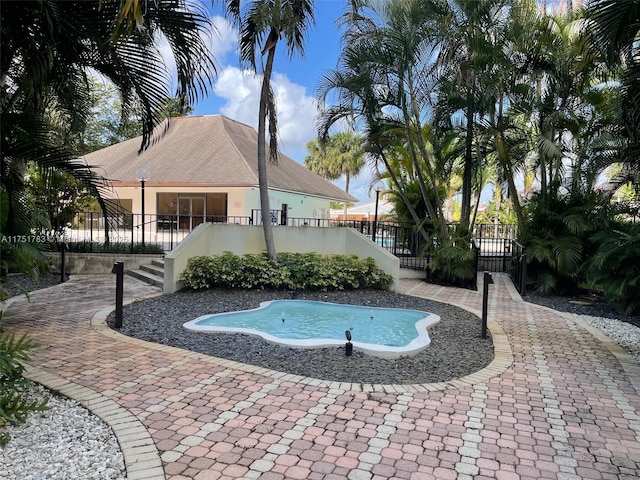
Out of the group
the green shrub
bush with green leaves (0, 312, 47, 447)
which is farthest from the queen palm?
bush with green leaves (0, 312, 47, 447)

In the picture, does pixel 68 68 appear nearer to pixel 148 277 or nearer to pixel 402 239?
pixel 148 277

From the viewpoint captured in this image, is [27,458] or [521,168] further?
[521,168]

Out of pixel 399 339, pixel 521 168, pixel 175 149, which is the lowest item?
pixel 399 339

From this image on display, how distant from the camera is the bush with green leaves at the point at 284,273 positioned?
10508 mm

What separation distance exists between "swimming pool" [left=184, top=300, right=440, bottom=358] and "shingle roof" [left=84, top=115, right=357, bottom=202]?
1140cm

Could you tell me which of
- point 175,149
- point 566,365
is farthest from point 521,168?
point 175,149

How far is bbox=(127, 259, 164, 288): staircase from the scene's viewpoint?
1158 cm

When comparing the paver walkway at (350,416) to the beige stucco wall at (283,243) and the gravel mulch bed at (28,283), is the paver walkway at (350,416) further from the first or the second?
the gravel mulch bed at (28,283)

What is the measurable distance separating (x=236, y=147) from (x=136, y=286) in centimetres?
1354

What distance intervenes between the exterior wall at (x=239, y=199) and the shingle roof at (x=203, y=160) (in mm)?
547

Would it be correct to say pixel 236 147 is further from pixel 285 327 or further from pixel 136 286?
pixel 285 327

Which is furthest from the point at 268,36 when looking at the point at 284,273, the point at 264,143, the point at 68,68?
the point at 68,68

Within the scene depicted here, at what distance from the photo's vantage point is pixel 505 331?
295 inches

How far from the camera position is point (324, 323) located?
29.1 ft
